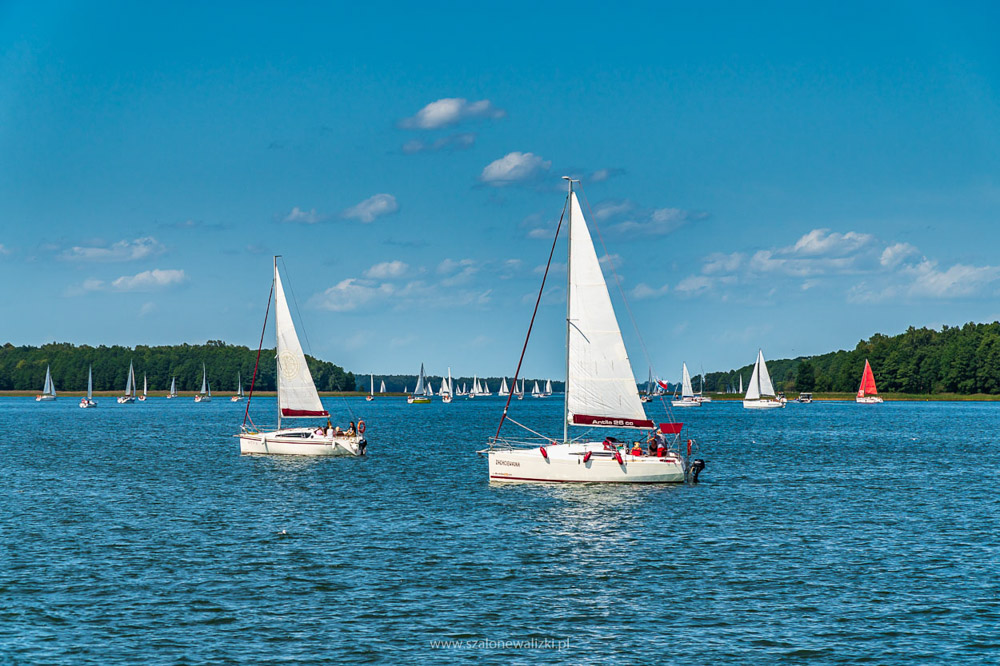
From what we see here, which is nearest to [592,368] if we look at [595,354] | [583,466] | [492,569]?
[595,354]

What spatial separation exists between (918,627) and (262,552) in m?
22.9

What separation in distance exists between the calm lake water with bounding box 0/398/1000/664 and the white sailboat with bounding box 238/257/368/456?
10.2 m

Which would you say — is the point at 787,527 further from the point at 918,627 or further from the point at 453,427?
the point at 453,427

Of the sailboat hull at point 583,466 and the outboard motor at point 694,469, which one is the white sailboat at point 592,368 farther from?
the outboard motor at point 694,469

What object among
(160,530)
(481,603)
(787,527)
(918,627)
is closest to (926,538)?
(787,527)

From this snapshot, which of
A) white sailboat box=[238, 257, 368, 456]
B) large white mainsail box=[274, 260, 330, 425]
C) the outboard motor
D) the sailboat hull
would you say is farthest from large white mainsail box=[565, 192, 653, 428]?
large white mainsail box=[274, 260, 330, 425]

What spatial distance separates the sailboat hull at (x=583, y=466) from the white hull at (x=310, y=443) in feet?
75.9

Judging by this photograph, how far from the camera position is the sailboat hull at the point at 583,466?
54.0m

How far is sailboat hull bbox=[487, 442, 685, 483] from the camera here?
5400 cm

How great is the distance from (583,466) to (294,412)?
33.8 meters

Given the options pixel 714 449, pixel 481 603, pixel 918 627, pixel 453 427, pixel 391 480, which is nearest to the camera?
pixel 918 627

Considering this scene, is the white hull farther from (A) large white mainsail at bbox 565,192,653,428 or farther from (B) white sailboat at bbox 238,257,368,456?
(A) large white mainsail at bbox 565,192,653,428

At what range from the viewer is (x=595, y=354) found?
55.5m

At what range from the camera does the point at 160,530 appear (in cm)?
4294
